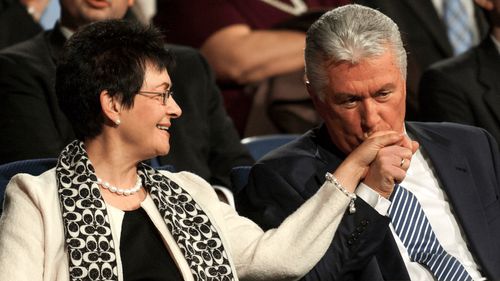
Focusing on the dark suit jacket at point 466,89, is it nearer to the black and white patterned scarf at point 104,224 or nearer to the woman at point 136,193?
the woman at point 136,193

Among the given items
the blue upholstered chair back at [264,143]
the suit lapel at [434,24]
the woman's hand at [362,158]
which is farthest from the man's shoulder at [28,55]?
the suit lapel at [434,24]

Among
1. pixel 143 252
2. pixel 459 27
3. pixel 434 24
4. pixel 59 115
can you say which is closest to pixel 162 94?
pixel 143 252

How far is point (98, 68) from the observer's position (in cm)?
264

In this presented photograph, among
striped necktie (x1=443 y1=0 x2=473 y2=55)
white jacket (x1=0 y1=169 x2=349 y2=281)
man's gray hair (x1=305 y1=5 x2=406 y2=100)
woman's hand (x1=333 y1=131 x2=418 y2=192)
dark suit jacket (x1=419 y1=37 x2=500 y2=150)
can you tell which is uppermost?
man's gray hair (x1=305 y1=5 x2=406 y2=100)

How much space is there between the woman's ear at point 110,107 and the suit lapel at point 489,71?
1490mm

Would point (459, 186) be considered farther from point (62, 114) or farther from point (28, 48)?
point (28, 48)

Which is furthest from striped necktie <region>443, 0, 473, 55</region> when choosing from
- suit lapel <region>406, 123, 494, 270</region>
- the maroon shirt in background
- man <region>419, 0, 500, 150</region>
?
suit lapel <region>406, 123, 494, 270</region>

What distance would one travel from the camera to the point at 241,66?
16.1 ft

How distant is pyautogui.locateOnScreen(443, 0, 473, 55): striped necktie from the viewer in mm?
4810

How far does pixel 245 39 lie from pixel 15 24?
3.27 ft

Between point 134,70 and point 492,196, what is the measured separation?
1.00 m

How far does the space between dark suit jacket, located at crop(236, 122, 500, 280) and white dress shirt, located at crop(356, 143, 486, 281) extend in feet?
0.10

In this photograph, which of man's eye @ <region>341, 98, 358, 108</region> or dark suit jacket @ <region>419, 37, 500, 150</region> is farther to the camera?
dark suit jacket @ <region>419, 37, 500, 150</region>

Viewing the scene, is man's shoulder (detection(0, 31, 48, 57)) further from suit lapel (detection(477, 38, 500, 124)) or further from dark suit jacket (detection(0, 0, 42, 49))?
suit lapel (detection(477, 38, 500, 124))
